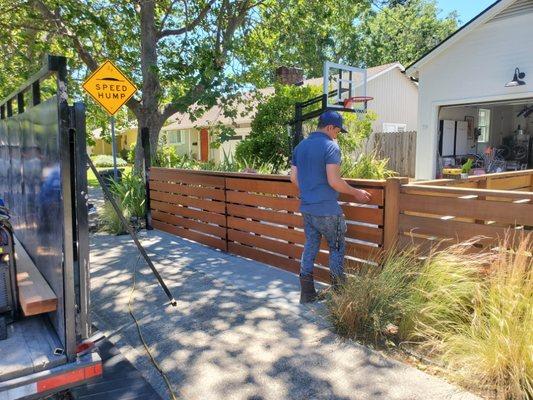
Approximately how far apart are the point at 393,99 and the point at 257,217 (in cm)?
1932

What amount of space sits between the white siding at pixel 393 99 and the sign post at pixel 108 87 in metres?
16.0

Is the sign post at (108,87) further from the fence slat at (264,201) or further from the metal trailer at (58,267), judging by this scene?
the metal trailer at (58,267)

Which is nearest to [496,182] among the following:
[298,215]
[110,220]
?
[298,215]

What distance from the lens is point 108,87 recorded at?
25.5 ft

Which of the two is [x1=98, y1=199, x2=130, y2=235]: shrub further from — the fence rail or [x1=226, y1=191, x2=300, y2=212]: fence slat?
[x1=226, y1=191, x2=300, y2=212]: fence slat

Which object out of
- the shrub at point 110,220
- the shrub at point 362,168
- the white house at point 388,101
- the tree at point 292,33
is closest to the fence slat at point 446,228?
the shrub at point 362,168

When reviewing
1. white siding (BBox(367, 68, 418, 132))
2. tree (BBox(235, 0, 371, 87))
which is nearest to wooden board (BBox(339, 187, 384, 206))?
tree (BBox(235, 0, 371, 87))

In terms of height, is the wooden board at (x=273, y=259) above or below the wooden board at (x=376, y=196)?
below

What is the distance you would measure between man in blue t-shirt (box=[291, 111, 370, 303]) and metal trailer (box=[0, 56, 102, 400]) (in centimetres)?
242

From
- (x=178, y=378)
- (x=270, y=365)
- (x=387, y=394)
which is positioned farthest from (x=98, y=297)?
(x=387, y=394)

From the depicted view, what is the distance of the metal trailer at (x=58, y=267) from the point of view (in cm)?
241

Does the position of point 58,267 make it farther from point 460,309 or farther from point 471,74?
point 471,74

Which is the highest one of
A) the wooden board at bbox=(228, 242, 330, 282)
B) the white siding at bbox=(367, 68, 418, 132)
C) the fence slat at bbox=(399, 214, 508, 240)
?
the white siding at bbox=(367, 68, 418, 132)

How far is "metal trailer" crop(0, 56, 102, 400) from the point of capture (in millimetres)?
2410
